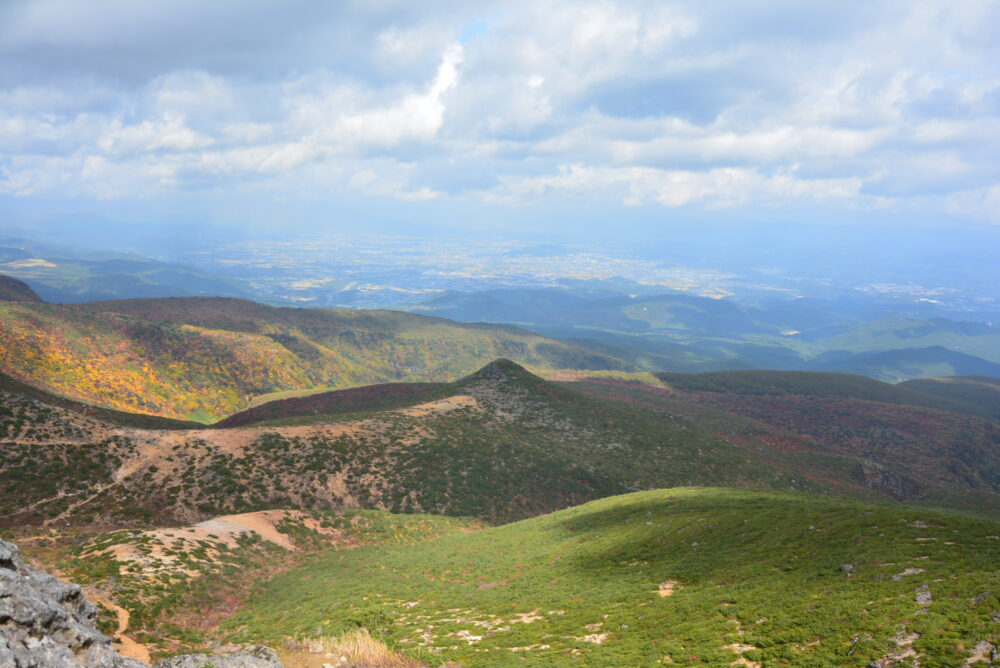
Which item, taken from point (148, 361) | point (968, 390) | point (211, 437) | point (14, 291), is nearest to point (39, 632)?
point (211, 437)

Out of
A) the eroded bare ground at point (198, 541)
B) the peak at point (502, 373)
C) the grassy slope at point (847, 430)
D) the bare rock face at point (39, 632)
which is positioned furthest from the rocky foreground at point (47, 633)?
the grassy slope at point (847, 430)

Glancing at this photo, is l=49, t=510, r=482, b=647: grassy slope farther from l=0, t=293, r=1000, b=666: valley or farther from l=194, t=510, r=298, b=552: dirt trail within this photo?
l=194, t=510, r=298, b=552: dirt trail

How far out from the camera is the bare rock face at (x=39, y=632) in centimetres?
1133

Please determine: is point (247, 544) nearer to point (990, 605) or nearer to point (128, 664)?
point (128, 664)

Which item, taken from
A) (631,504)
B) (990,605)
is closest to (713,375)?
(631,504)

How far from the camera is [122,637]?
70.9ft

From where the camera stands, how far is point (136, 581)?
26562mm

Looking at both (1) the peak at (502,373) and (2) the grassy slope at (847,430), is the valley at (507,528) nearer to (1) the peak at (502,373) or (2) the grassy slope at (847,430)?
(2) the grassy slope at (847,430)

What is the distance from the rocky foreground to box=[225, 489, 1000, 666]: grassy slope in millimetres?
9836

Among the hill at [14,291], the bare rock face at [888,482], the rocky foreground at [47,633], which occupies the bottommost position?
the bare rock face at [888,482]

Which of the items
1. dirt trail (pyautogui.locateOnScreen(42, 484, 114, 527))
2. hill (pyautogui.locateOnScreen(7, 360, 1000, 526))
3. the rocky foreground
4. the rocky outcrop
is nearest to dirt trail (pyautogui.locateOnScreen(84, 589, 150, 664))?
the rocky foreground

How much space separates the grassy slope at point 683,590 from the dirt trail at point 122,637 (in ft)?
14.2

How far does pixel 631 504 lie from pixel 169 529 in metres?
37.7

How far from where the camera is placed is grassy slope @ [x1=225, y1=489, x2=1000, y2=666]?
1501cm
